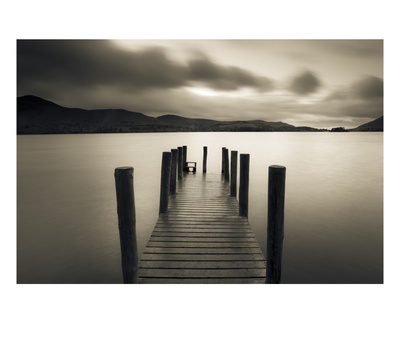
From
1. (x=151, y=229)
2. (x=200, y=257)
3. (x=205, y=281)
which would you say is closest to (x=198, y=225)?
(x=200, y=257)

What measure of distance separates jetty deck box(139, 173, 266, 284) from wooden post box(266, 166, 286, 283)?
299 mm

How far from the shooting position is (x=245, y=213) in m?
5.58

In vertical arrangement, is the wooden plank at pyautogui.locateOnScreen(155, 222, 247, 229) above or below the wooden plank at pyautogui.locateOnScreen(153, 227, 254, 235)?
above

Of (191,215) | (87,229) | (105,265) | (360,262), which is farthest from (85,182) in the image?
(360,262)

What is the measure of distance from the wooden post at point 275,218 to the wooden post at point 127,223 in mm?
1792

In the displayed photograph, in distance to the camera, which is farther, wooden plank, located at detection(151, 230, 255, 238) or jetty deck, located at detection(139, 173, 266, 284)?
wooden plank, located at detection(151, 230, 255, 238)

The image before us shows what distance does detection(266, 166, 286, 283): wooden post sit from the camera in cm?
313

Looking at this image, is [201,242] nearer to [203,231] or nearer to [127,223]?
[203,231]

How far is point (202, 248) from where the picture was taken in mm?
4051

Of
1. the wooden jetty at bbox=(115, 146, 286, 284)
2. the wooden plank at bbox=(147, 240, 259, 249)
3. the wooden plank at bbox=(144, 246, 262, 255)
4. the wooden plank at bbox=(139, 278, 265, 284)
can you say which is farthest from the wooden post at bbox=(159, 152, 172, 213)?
the wooden plank at bbox=(139, 278, 265, 284)

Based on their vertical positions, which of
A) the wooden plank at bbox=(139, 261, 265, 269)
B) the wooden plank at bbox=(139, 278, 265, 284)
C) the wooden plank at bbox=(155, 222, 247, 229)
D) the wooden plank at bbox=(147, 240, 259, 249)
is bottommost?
the wooden plank at bbox=(139, 278, 265, 284)

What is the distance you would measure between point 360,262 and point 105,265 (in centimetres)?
628

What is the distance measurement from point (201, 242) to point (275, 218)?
1.59 m

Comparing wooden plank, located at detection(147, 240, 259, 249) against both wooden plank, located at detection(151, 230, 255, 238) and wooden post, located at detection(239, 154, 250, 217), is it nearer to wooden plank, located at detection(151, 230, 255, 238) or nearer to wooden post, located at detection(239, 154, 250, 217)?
wooden plank, located at detection(151, 230, 255, 238)
